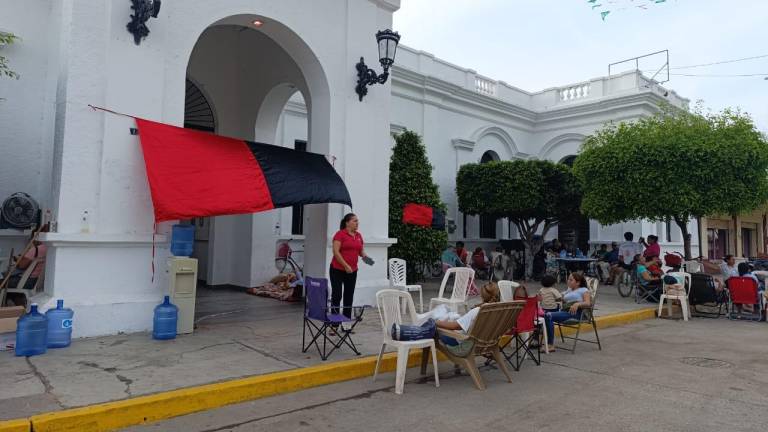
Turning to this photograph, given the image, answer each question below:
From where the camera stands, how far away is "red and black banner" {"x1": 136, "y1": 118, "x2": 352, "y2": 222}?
21.2ft

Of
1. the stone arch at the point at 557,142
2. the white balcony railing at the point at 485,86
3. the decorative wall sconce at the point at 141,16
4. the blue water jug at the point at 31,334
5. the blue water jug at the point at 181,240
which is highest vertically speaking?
the white balcony railing at the point at 485,86

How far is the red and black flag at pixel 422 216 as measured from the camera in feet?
41.3

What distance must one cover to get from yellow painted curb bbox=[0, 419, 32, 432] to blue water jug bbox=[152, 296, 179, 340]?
263 cm

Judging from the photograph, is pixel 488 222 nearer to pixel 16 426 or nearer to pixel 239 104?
pixel 239 104

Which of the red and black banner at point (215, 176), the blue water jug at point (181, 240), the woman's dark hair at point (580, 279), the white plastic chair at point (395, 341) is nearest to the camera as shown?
the white plastic chair at point (395, 341)

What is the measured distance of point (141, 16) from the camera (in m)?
6.72

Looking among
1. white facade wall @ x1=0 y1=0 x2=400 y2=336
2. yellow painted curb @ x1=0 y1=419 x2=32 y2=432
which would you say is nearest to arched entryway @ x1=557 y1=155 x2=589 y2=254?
white facade wall @ x1=0 y1=0 x2=400 y2=336

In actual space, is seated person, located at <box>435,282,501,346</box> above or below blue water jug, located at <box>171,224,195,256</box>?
below

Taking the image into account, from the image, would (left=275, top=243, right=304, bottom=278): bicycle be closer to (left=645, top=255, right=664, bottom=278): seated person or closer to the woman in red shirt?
the woman in red shirt

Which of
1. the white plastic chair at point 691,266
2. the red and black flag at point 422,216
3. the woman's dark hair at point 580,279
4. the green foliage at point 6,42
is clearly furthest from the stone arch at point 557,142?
the green foliage at point 6,42

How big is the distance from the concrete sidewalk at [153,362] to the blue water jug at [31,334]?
116 mm

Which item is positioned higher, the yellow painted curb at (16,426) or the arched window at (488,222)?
the arched window at (488,222)

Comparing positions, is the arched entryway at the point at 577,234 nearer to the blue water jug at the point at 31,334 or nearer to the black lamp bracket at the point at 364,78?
the black lamp bracket at the point at 364,78

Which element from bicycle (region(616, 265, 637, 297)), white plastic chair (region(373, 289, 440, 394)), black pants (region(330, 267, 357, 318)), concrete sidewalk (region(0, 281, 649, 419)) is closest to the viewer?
concrete sidewalk (region(0, 281, 649, 419))
